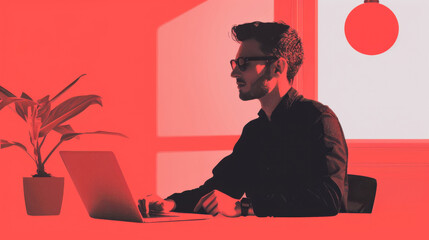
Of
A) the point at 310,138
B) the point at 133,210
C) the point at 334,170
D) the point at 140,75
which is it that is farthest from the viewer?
the point at 140,75

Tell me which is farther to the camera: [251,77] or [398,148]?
[398,148]

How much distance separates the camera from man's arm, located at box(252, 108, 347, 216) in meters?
1.95

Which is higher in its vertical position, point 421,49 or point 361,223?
point 421,49

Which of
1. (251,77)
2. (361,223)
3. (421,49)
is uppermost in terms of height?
(421,49)

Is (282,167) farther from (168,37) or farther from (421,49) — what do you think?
(421,49)

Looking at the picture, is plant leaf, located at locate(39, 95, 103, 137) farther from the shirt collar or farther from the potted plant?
the shirt collar

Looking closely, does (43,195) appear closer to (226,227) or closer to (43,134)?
(43,134)

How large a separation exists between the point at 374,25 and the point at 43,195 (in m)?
1.98

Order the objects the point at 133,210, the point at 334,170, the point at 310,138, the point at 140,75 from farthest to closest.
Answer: the point at 140,75 < the point at 310,138 < the point at 334,170 < the point at 133,210

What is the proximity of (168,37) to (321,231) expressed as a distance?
314 cm

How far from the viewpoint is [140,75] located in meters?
4.42

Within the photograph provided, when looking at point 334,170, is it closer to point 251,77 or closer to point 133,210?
point 251,77

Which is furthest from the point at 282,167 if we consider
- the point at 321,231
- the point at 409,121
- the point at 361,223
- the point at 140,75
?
the point at 409,121

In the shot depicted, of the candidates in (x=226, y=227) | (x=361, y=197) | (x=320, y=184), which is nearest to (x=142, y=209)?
(x=226, y=227)
